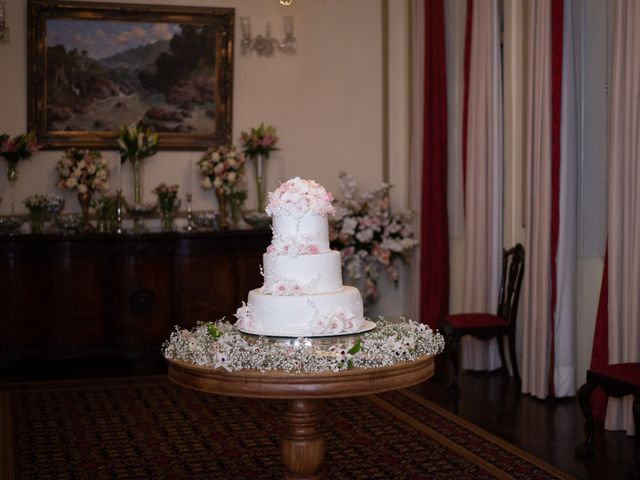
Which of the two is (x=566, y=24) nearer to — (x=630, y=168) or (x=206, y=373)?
(x=630, y=168)

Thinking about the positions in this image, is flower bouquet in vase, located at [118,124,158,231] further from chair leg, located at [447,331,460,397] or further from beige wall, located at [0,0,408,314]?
chair leg, located at [447,331,460,397]

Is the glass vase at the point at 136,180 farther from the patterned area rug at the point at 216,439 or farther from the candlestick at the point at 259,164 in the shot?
the patterned area rug at the point at 216,439

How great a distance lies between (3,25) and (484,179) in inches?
187

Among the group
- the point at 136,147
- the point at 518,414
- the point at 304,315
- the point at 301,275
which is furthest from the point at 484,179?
the point at 304,315

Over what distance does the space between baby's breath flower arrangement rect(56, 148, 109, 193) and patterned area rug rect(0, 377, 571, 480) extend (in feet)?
7.21

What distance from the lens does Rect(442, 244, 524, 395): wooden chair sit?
747 cm

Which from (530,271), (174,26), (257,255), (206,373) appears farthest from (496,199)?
(206,373)

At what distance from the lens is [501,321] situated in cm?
761

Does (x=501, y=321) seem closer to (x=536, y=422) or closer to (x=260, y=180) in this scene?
(x=536, y=422)

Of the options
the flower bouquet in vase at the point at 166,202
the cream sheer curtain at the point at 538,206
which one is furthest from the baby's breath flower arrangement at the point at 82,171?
the cream sheer curtain at the point at 538,206

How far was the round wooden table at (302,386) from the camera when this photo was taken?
12.4ft

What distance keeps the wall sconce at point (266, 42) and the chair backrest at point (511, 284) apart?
3442mm

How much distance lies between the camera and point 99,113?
9.49 metres

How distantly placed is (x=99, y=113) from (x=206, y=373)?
20.0ft
